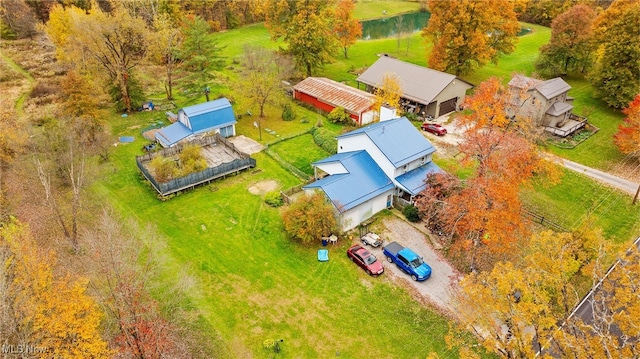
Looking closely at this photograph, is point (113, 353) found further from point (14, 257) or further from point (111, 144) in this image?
point (111, 144)

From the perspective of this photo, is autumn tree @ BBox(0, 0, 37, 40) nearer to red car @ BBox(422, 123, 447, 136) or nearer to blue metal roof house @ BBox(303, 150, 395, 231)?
blue metal roof house @ BBox(303, 150, 395, 231)

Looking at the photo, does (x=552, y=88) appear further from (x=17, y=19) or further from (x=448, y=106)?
(x=17, y=19)

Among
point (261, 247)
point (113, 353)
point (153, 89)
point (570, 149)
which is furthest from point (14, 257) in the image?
point (570, 149)

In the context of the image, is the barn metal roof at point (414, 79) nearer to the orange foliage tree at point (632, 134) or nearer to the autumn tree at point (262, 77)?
the autumn tree at point (262, 77)

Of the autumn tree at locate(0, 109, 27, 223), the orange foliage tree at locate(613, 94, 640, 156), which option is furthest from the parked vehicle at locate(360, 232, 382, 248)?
the autumn tree at locate(0, 109, 27, 223)

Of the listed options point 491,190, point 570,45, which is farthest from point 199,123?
point 570,45

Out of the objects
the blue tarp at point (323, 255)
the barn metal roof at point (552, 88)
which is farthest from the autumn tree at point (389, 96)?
the blue tarp at point (323, 255)
